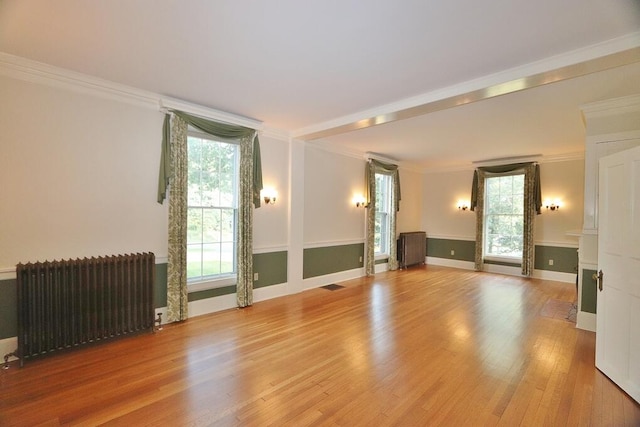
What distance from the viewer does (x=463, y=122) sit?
4613 mm

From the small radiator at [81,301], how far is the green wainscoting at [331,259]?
2.91m

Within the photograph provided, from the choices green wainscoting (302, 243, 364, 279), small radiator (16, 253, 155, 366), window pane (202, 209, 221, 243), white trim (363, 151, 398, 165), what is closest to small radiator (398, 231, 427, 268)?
green wainscoting (302, 243, 364, 279)

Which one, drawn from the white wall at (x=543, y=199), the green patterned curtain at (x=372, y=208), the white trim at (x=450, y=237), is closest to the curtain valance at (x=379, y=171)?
the green patterned curtain at (x=372, y=208)

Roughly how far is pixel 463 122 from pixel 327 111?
2.16 m

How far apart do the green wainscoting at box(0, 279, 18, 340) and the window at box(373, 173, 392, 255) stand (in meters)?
6.57

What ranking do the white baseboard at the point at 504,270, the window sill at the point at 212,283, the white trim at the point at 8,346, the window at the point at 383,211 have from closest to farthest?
the white trim at the point at 8,346 < the window sill at the point at 212,283 < the white baseboard at the point at 504,270 < the window at the point at 383,211

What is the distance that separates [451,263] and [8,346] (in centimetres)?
899

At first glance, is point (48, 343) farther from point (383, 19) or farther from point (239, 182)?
point (383, 19)

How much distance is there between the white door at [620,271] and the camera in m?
2.44

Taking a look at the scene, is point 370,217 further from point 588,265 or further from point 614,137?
point 614,137

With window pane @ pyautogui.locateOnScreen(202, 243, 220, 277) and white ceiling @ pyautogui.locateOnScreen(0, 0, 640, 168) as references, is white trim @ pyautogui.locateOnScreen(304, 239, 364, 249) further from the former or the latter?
white ceiling @ pyautogui.locateOnScreen(0, 0, 640, 168)

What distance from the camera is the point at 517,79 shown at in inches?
114

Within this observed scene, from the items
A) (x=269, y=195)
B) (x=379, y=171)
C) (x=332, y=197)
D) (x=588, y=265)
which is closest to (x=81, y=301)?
(x=269, y=195)

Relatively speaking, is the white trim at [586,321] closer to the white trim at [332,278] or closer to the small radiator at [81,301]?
the white trim at [332,278]
